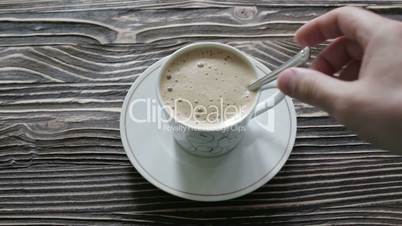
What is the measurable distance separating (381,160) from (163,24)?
1.32ft

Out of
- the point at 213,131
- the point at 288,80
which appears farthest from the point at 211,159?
the point at 288,80

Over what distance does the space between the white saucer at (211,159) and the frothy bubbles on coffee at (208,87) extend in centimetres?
8

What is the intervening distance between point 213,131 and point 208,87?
0.06 m

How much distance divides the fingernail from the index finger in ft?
0.32

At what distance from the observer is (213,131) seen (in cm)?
57

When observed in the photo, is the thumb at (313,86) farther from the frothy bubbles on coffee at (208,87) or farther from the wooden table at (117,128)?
the wooden table at (117,128)

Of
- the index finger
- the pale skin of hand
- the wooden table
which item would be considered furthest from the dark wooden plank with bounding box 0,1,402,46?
the pale skin of hand

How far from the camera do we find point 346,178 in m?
0.67

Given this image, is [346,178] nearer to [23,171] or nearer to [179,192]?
[179,192]

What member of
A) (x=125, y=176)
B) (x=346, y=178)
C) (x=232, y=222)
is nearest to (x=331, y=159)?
(x=346, y=178)

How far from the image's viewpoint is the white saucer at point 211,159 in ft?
2.01

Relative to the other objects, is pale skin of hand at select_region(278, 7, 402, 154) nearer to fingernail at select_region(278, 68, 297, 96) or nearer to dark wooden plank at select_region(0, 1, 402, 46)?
fingernail at select_region(278, 68, 297, 96)

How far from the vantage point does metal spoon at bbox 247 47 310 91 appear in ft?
1.78

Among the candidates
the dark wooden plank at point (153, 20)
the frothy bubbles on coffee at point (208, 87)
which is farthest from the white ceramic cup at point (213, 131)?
the dark wooden plank at point (153, 20)
